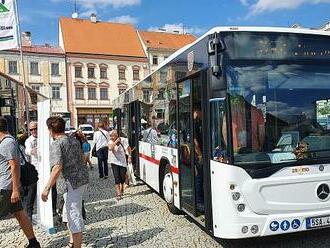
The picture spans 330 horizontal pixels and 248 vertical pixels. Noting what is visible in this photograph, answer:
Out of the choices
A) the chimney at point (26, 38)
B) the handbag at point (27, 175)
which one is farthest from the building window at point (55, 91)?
the handbag at point (27, 175)

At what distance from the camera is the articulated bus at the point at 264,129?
514cm

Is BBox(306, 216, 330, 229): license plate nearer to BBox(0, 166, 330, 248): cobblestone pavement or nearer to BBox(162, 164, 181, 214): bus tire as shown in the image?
BBox(0, 166, 330, 248): cobblestone pavement

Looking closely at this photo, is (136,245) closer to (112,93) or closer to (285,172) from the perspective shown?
(285,172)

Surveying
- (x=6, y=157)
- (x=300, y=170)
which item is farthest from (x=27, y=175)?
(x=300, y=170)

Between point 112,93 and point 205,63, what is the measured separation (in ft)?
181

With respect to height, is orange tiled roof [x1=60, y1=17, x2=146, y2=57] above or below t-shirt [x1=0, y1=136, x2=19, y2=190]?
above

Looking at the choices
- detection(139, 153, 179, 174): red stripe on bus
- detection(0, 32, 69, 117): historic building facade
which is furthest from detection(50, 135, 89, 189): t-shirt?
detection(0, 32, 69, 117): historic building facade

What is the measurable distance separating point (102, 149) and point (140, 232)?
7.03m

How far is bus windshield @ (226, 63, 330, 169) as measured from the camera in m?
5.16

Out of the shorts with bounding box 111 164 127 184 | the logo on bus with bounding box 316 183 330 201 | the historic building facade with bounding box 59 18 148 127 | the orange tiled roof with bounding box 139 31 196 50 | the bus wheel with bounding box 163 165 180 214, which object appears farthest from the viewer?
the orange tiled roof with bounding box 139 31 196 50

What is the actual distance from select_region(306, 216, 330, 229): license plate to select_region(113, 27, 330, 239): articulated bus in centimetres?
1

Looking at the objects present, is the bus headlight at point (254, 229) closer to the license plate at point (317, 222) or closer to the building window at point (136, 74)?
the license plate at point (317, 222)

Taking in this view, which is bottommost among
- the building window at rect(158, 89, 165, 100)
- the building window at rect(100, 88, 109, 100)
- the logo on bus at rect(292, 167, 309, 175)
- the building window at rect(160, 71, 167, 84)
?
the logo on bus at rect(292, 167, 309, 175)

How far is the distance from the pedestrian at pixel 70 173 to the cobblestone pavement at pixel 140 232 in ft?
3.08
